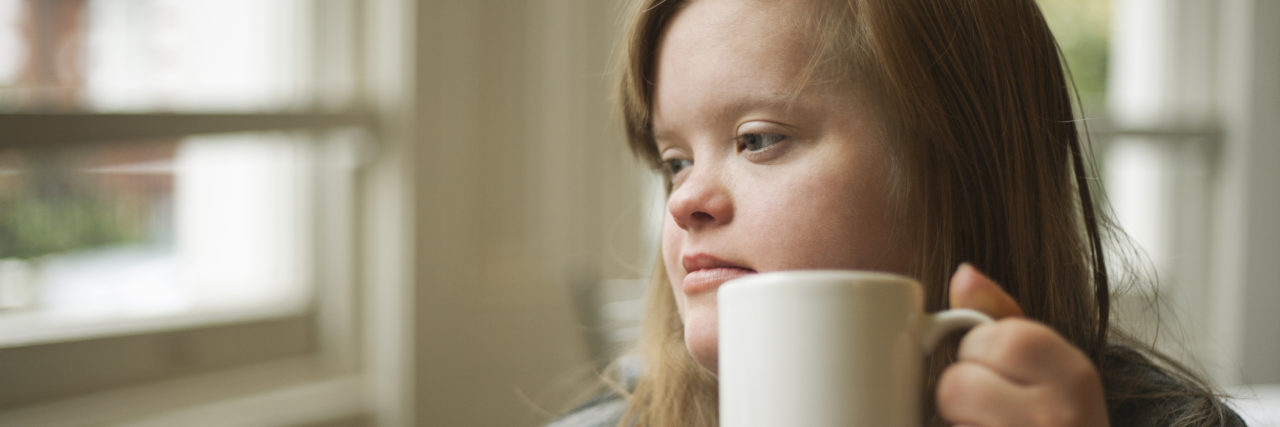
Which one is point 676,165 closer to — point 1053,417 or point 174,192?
point 1053,417

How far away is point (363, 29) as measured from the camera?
177 centimetres

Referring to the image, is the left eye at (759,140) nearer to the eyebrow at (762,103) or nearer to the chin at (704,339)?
the eyebrow at (762,103)

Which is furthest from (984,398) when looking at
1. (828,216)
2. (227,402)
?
(227,402)

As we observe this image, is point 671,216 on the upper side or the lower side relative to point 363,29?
lower

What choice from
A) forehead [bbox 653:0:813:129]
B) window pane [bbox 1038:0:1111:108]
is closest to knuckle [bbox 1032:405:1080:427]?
forehead [bbox 653:0:813:129]

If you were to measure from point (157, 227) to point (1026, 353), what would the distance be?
4.86ft

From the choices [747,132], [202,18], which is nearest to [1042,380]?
[747,132]

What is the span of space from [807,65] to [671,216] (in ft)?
0.52

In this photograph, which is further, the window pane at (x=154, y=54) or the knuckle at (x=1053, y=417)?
the window pane at (x=154, y=54)

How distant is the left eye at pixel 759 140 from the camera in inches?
28.5


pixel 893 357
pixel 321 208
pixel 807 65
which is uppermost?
pixel 807 65

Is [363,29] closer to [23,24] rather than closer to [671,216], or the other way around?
[23,24]

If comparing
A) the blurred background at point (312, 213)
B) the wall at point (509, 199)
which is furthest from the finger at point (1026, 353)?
the wall at point (509, 199)

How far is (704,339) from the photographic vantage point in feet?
2.30
